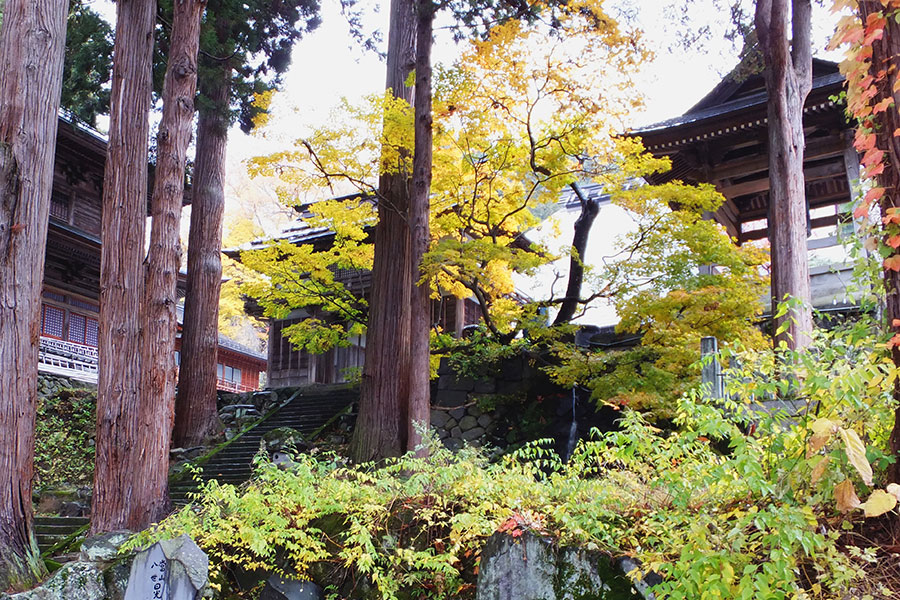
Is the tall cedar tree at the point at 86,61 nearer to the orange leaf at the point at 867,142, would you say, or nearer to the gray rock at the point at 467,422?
the gray rock at the point at 467,422

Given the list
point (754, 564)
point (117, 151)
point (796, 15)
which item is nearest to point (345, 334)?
point (117, 151)

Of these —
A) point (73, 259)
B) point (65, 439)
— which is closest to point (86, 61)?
point (73, 259)

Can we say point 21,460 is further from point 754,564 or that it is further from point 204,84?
point 204,84

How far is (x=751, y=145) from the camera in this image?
1403 centimetres

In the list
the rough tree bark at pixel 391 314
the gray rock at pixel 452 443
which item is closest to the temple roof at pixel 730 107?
the rough tree bark at pixel 391 314

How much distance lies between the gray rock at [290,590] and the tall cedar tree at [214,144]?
10464mm

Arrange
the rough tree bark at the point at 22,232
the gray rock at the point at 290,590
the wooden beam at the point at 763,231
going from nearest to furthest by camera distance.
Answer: the gray rock at the point at 290,590 → the rough tree bark at the point at 22,232 → the wooden beam at the point at 763,231

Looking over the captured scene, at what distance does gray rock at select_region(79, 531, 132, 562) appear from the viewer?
204 inches

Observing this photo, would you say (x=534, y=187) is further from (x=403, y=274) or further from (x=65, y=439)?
(x=65, y=439)

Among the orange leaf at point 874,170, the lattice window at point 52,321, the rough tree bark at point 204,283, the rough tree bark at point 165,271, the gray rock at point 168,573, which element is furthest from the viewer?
the lattice window at point 52,321

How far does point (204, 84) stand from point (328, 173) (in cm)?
403

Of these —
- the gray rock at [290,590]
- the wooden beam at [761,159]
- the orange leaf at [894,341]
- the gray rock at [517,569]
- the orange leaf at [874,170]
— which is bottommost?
the gray rock at [290,590]

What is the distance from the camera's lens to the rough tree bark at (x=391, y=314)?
11484mm

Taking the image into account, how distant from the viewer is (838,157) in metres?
13.9
